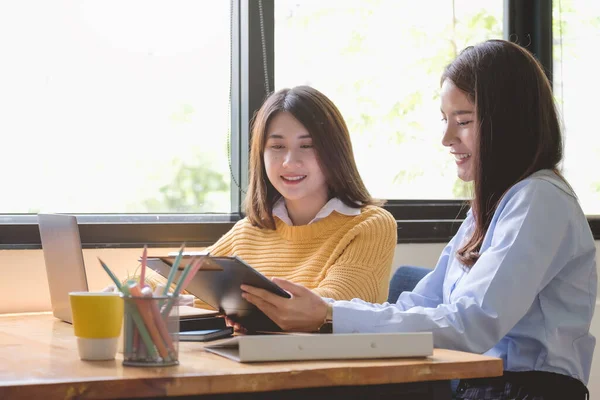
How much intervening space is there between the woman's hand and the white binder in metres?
0.22

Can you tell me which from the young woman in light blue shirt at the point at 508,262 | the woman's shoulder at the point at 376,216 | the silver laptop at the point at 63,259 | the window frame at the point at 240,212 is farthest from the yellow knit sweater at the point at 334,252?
the silver laptop at the point at 63,259

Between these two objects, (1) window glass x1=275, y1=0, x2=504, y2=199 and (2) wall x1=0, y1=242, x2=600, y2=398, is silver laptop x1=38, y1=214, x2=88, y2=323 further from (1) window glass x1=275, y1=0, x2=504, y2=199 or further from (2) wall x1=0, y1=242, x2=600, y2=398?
(1) window glass x1=275, y1=0, x2=504, y2=199

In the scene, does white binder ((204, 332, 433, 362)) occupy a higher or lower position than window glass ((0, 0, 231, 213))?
lower

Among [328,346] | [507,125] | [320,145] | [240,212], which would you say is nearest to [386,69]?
[240,212]

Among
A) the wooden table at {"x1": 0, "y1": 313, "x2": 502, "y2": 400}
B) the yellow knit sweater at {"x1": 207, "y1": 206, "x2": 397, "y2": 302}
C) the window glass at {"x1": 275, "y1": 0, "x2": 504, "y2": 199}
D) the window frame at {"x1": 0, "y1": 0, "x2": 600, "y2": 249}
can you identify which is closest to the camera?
the wooden table at {"x1": 0, "y1": 313, "x2": 502, "y2": 400}

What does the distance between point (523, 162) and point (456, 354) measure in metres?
0.50

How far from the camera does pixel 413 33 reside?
309 cm

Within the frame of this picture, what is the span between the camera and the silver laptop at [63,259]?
6.02 ft

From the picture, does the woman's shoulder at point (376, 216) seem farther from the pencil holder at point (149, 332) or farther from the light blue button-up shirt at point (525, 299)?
the pencil holder at point (149, 332)

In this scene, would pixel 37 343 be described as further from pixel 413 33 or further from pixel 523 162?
pixel 413 33

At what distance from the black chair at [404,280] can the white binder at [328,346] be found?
913 millimetres

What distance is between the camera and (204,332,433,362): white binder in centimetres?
126

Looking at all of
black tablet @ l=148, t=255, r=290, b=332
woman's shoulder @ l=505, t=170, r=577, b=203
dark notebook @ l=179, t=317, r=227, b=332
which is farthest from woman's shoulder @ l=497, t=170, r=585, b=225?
dark notebook @ l=179, t=317, r=227, b=332

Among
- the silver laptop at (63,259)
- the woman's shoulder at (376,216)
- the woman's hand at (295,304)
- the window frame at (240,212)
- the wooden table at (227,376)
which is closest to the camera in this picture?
the wooden table at (227,376)
